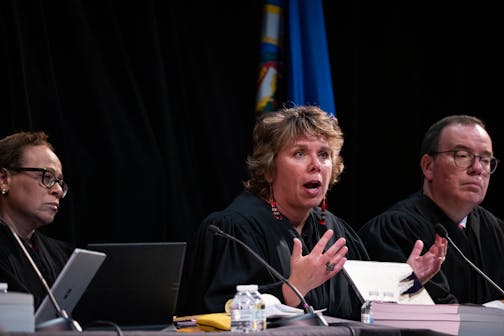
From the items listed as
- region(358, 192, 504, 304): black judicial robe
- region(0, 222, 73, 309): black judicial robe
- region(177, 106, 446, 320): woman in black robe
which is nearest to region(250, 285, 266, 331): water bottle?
region(177, 106, 446, 320): woman in black robe

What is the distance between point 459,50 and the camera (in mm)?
5875

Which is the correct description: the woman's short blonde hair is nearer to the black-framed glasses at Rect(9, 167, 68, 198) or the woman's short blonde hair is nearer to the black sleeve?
the black sleeve

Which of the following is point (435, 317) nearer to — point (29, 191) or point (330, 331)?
point (330, 331)

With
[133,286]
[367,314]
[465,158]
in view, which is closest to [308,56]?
[465,158]

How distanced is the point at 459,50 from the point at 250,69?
58.5 inches

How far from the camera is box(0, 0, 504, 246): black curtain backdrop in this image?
4.56m

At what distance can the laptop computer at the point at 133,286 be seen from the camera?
298 centimetres

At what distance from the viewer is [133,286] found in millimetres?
3025

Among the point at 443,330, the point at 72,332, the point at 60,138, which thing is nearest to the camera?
the point at 72,332

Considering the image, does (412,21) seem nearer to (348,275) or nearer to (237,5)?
(237,5)

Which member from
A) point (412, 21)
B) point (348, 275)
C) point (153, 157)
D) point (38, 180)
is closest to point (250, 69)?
point (153, 157)

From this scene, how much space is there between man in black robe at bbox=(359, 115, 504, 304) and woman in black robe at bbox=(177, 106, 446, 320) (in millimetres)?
379

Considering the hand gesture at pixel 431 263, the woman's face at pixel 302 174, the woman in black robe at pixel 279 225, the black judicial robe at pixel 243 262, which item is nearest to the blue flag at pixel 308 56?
the woman in black robe at pixel 279 225

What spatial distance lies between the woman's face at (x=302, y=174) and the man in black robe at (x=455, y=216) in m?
0.66
